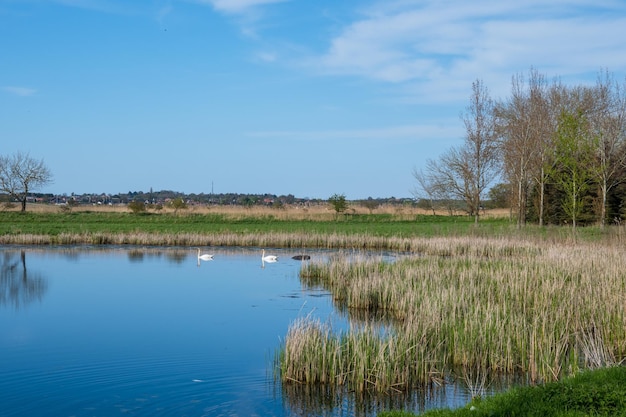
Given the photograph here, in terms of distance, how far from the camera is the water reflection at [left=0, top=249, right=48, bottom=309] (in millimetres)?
15852

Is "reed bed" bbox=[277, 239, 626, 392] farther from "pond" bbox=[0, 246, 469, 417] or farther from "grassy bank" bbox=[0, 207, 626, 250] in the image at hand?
"grassy bank" bbox=[0, 207, 626, 250]

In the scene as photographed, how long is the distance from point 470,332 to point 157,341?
531cm

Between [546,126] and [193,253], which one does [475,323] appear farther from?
[546,126]

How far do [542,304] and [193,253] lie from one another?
17327mm

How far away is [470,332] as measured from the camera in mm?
9938

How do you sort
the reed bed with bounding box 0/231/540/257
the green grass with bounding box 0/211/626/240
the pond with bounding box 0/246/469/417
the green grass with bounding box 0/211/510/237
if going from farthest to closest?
1. the green grass with bounding box 0/211/510/237
2. the green grass with bounding box 0/211/626/240
3. the reed bed with bounding box 0/231/540/257
4. the pond with bounding box 0/246/469/417

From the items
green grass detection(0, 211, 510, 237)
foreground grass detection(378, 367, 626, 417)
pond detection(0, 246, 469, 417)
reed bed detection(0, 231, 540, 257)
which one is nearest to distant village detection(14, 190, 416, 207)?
green grass detection(0, 211, 510, 237)

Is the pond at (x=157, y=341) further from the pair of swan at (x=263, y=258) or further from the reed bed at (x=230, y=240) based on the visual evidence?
the reed bed at (x=230, y=240)

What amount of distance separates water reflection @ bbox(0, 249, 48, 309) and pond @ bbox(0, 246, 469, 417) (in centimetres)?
5

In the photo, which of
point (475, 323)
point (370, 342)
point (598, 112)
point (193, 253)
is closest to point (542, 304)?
point (475, 323)

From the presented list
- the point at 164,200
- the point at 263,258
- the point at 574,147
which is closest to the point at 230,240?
the point at 263,258

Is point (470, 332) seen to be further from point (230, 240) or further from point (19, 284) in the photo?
point (230, 240)

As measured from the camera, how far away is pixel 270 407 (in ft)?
26.3

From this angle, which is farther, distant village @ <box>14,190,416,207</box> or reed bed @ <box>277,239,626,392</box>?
distant village @ <box>14,190,416,207</box>
